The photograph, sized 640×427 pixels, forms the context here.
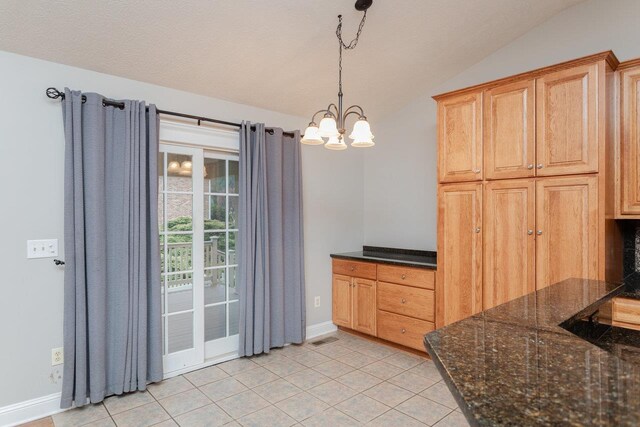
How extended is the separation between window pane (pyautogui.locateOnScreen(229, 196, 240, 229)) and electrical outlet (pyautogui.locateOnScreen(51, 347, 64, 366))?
1.59 metres

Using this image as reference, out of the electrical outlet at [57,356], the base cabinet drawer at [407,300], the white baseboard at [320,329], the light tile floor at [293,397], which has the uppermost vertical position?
the base cabinet drawer at [407,300]

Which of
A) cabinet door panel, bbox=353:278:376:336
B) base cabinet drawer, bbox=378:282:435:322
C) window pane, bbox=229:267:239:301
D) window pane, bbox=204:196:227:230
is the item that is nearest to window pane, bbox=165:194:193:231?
window pane, bbox=204:196:227:230

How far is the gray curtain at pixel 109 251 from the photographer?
248 cm

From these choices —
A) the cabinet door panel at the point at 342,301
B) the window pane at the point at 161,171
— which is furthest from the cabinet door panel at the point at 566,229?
the window pane at the point at 161,171

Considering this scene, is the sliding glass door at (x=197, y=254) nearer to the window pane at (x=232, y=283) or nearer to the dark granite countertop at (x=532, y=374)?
the window pane at (x=232, y=283)

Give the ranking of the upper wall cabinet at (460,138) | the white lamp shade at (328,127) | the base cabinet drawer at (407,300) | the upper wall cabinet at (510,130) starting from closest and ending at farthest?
the white lamp shade at (328,127) → the upper wall cabinet at (510,130) → the upper wall cabinet at (460,138) → the base cabinet drawer at (407,300)

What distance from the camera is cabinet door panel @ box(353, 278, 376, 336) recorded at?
381 centimetres

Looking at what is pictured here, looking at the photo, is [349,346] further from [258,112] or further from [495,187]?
[258,112]

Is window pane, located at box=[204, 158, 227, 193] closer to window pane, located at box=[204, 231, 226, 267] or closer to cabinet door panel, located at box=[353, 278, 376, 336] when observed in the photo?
window pane, located at box=[204, 231, 226, 267]

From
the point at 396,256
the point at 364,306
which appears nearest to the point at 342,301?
the point at 364,306

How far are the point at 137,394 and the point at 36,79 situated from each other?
238cm

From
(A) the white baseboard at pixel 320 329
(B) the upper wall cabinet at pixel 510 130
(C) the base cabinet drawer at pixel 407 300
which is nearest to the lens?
(B) the upper wall cabinet at pixel 510 130

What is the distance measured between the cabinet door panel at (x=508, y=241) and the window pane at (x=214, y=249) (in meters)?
2.33

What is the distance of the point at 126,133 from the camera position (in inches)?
106
